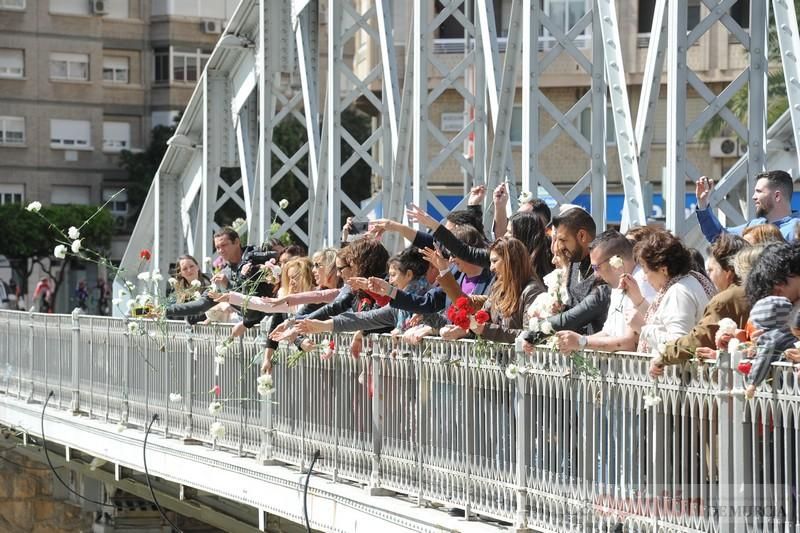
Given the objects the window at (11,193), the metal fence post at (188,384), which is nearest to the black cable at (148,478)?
the metal fence post at (188,384)

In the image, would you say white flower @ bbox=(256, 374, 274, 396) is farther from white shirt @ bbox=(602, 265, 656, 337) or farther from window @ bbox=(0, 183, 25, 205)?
window @ bbox=(0, 183, 25, 205)

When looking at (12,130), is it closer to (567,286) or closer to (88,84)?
(88,84)

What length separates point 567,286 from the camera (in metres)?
8.53

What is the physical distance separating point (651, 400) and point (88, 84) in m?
61.8

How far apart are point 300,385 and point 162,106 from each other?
58.9m

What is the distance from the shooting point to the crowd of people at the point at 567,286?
262 inches

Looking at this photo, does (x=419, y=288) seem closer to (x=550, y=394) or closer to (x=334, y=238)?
(x=550, y=394)

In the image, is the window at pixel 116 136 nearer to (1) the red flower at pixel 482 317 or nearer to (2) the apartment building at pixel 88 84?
(2) the apartment building at pixel 88 84

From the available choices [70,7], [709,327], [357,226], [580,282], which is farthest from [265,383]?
[70,7]

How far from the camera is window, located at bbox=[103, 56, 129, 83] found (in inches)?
2672

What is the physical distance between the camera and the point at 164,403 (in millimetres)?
14883

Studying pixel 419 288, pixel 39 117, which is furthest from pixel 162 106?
pixel 419 288

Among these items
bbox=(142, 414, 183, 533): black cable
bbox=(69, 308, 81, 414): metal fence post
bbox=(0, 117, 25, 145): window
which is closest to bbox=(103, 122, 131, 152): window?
bbox=(0, 117, 25, 145): window

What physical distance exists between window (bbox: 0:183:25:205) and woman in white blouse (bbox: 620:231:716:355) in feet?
197
